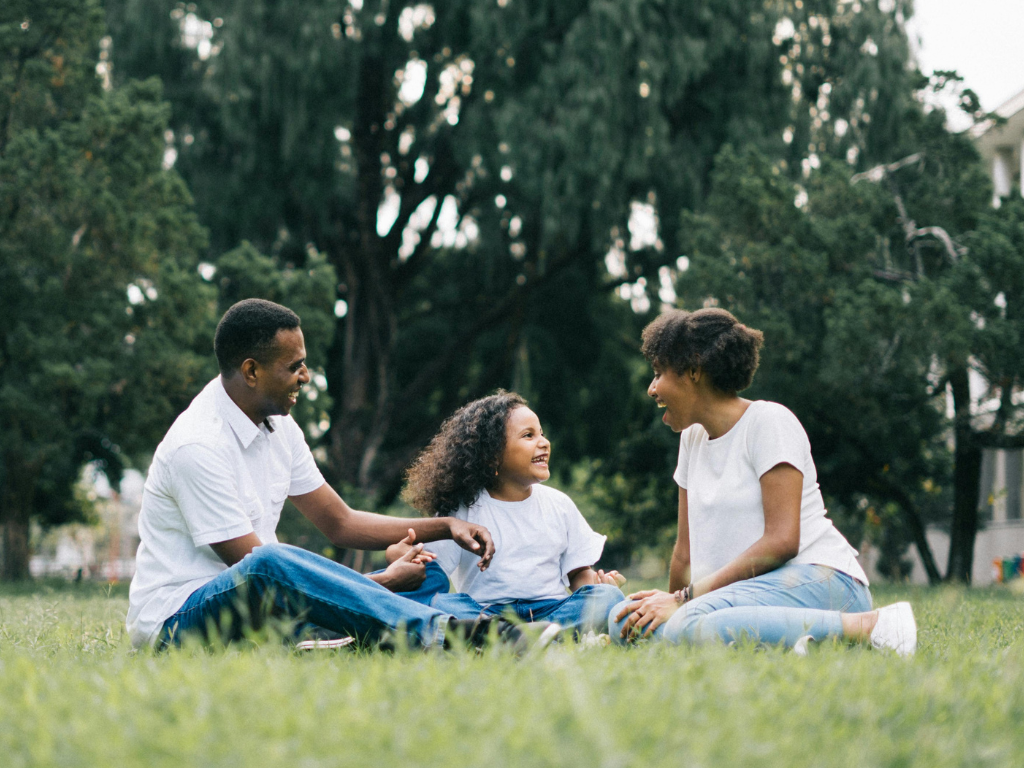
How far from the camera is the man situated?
327cm

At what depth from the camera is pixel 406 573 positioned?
151 inches

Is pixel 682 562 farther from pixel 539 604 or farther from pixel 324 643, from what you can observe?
pixel 324 643

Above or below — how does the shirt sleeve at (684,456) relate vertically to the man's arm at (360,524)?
above

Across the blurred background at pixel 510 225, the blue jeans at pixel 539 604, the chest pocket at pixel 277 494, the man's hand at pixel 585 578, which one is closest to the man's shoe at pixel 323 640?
the blue jeans at pixel 539 604

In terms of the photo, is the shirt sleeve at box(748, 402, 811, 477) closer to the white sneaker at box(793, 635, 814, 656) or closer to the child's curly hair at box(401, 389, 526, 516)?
the white sneaker at box(793, 635, 814, 656)

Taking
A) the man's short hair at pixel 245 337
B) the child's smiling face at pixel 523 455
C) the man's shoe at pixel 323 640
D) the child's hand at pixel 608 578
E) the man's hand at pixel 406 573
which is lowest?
the man's shoe at pixel 323 640

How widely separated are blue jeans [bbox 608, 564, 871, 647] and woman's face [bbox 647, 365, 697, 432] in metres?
0.69

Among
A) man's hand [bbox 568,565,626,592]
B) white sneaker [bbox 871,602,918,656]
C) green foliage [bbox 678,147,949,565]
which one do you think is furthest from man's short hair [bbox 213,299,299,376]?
green foliage [bbox 678,147,949,565]

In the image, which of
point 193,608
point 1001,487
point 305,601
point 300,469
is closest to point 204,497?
point 193,608

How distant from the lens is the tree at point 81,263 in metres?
11.2

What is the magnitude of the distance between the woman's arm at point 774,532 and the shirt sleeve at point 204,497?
1.67 metres

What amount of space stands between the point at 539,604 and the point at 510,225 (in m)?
11.9

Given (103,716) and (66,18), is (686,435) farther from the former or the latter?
(66,18)

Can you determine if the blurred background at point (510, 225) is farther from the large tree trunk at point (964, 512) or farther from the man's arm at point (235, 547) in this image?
the man's arm at point (235, 547)
